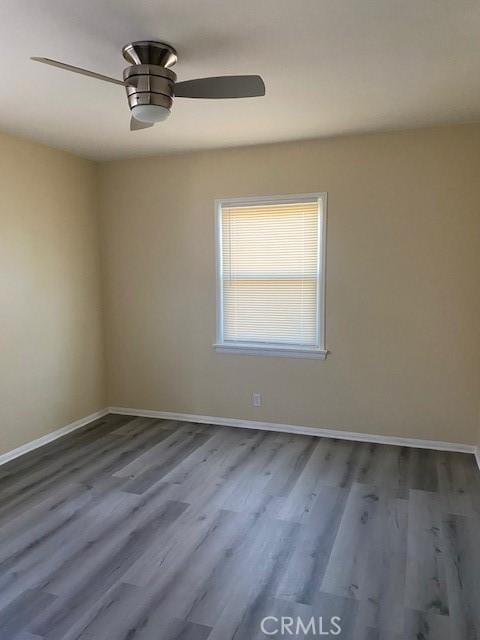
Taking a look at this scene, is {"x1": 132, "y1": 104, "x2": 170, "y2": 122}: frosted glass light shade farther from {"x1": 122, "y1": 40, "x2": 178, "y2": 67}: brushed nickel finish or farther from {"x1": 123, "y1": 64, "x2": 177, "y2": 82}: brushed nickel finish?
{"x1": 122, "y1": 40, "x2": 178, "y2": 67}: brushed nickel finish

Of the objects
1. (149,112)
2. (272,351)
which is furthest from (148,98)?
(272,351)

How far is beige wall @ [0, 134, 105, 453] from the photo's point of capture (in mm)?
3611

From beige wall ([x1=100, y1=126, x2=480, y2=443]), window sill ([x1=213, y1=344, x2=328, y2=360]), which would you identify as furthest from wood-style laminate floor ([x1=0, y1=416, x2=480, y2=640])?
window sill ([x1=213, y1=344, x2=328, y2=360])

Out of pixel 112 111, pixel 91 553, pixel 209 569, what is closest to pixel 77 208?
pixel 112 111

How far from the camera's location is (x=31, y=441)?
12.7 ft

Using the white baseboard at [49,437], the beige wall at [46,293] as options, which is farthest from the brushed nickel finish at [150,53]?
the white baseboard at [49,437]

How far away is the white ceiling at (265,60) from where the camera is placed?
1.85m

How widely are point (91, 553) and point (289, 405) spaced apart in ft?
7.22

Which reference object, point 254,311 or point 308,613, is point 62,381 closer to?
point 254,311

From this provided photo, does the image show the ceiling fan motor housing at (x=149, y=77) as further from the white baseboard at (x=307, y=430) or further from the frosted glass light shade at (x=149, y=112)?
the white baseboard at (x=307, y=430)

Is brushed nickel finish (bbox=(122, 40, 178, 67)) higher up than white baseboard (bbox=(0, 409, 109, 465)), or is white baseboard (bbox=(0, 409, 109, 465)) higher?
brushed nickel finish (bbox=(122, 40, 178, 67))

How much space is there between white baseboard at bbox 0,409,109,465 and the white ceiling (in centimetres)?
255


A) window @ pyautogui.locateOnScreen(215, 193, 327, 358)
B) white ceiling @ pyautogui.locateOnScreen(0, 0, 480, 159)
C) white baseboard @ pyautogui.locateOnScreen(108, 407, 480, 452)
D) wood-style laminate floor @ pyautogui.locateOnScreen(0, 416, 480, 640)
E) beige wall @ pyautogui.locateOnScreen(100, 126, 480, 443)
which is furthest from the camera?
window @ pyautogui.locateOnScreen(215, 193, 327, 358)

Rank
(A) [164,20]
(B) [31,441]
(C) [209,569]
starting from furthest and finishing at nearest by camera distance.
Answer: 1. (B) [31,441]
2. (C) [209,569]
3. (A) [164,20]
